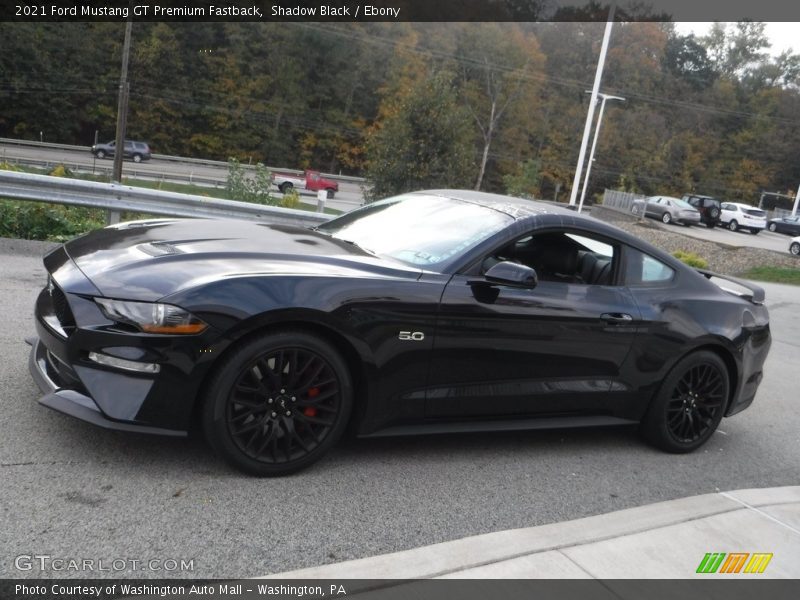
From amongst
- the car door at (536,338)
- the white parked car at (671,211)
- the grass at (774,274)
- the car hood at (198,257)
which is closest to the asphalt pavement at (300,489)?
the car door at (536,338)

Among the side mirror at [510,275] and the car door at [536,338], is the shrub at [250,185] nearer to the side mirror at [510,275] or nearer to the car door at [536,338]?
the car door at [536,338]

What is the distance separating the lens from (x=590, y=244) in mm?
4750

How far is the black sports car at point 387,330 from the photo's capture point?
3387mm

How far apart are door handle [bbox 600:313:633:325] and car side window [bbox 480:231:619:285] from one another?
234 millimetres

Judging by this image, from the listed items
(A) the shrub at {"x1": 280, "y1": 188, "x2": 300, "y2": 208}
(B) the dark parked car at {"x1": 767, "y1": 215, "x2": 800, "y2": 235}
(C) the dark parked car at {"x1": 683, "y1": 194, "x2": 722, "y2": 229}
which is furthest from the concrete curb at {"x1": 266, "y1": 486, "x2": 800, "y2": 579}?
(B) the dark parked car at {"x1": 767, "y1": 215, "x2": 800, "y2": 235}

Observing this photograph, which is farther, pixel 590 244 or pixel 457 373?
pixel 590 244

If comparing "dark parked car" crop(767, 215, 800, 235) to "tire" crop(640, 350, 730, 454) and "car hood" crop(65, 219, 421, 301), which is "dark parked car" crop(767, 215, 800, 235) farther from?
"car hood" crop(65, 219, 421, 301)

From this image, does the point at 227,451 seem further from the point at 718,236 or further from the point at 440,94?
the point at 718,236

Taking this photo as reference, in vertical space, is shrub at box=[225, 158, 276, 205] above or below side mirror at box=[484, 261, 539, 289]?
below

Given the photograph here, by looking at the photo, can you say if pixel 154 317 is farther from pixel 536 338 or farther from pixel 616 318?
pixel 616 318

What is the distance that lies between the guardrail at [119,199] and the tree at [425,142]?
541 inches

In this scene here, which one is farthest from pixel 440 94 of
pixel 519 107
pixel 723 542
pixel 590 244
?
pixel 519 107

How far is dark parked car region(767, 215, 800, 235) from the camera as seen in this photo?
49.5 metres

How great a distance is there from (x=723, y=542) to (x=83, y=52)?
6589 centimetres
